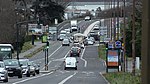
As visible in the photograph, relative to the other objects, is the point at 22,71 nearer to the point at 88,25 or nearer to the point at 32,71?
the point at 32,71

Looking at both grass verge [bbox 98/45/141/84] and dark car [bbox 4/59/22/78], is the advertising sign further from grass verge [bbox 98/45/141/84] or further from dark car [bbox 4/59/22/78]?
dark car [bbox 4/59/22/78]

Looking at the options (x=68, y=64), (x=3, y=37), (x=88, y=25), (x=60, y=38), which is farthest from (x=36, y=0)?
(x=68, y=64)

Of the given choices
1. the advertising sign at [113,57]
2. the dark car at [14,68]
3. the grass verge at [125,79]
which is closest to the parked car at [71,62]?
the advertising sign at [113,57]

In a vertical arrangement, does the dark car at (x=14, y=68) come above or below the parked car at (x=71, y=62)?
above

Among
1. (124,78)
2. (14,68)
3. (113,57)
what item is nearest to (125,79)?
(124,78)

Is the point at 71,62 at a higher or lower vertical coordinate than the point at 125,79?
lower

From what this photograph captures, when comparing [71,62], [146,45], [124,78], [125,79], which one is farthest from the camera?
[71,62]

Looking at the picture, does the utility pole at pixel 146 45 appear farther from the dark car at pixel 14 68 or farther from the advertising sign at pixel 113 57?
the advertising sign at pixel 113 57

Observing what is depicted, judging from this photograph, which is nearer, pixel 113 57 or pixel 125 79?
pixel 125 79

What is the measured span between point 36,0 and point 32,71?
103 meters

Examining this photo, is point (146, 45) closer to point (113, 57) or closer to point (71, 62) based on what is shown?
point (113, 57)

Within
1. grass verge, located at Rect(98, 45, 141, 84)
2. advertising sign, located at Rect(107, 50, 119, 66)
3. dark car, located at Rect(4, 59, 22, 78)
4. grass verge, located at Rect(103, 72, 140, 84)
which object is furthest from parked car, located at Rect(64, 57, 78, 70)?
grass verge, located at Rect(103, 72, 140, 84)

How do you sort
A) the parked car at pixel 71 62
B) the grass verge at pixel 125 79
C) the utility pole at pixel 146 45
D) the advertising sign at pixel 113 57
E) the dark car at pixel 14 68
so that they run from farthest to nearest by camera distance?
1. the parked car at pixel 71 62
2. the advertising sign at pixel 113 57
3. the dark car at pixel 14 68
4. the grass verge at pixel 125 79
5. the utility pole at pixel 146 45

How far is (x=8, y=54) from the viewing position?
5488cm
